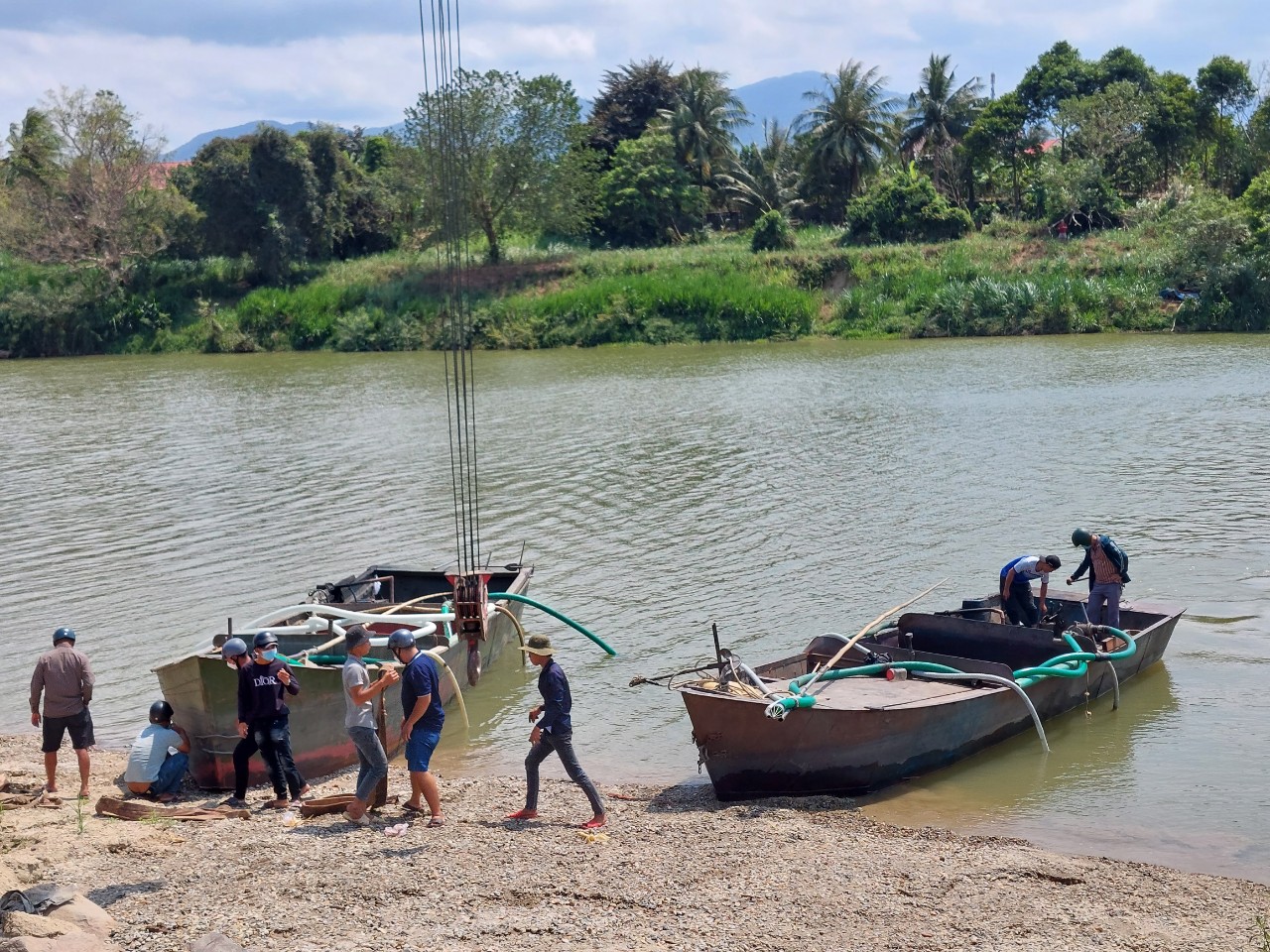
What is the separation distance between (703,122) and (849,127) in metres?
7.55

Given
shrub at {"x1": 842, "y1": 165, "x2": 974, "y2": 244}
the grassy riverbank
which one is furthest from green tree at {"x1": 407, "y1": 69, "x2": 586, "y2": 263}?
shrub at {"x1": 842, "y1": 165, "x2": 974, "y2": 244}

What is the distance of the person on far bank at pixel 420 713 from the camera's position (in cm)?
938

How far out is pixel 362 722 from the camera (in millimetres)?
9352

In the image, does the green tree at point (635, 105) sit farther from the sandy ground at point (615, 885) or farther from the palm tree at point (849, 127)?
the sandy ground at point (615, 885)

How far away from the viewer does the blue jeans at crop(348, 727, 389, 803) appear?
934 cm

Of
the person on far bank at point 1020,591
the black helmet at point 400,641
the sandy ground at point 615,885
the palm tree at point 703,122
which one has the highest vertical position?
the palm tree at point 703,122

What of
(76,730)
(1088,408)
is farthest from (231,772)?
(1088,408)

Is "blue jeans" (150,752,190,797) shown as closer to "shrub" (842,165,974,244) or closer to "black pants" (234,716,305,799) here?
"black pants" (234,716,305,799)

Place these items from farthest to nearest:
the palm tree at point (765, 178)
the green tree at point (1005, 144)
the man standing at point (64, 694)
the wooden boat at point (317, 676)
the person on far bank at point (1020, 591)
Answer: the palm tree at point (765, 178) < the green tree at point (1005, 144) < the person on far bank at point (1020, 591) < the wooden boat at point (317, 676) < the man standing at point (64, 694)

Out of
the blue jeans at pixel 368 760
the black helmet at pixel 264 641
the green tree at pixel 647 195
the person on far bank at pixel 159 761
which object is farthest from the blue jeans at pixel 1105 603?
the green tree at pixel 647 195

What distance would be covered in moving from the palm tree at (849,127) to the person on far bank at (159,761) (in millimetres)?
56057

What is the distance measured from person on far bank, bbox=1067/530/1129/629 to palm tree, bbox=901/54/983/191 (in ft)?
173

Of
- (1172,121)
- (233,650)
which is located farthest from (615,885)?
(1172,121)

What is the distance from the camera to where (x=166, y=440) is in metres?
31.4
